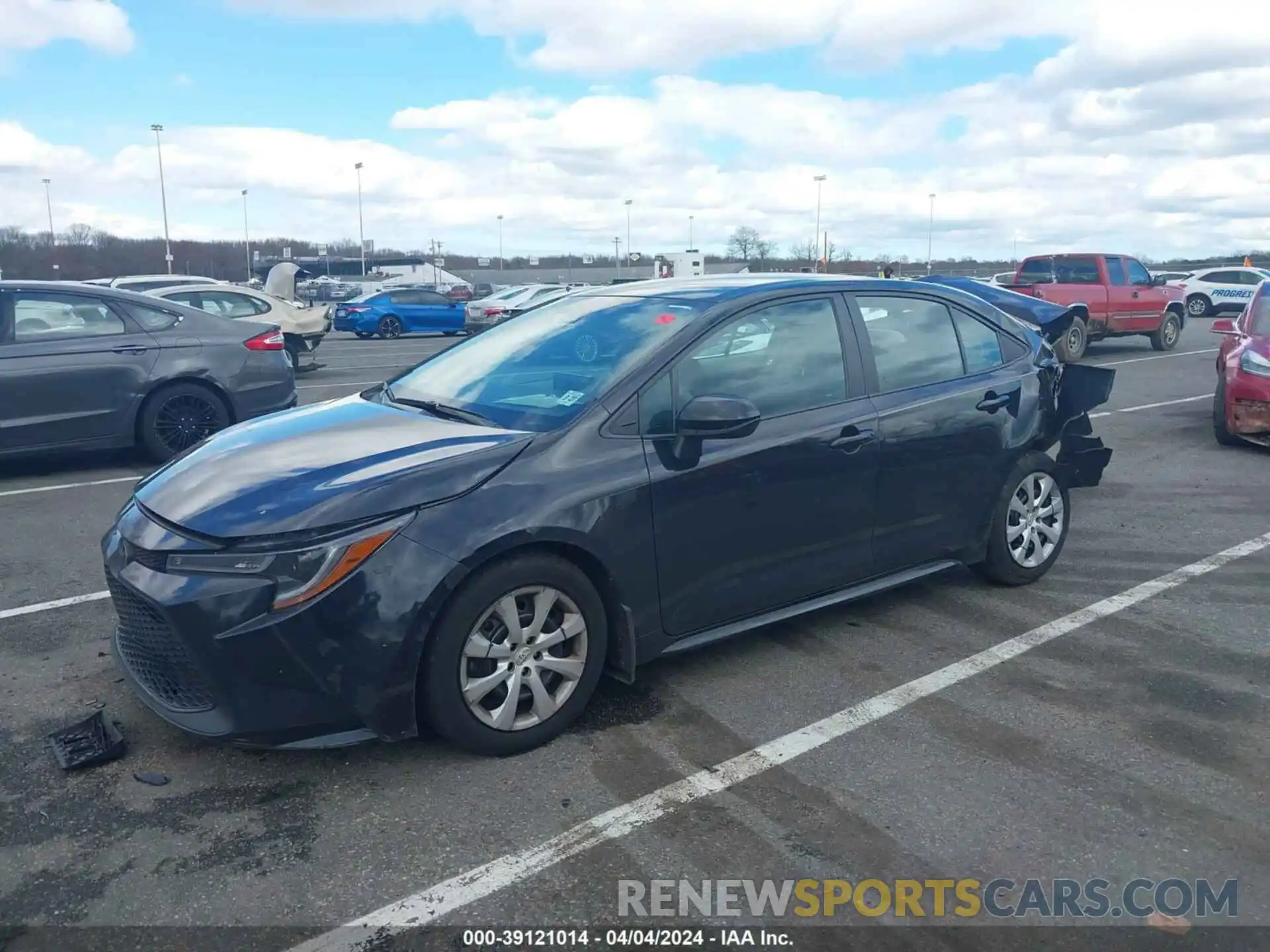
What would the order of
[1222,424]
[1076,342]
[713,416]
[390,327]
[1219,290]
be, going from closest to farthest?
[713,416], [1222,424], [1076,342], [390,327], [1219,290]

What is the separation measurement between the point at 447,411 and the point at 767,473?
4.31 ft

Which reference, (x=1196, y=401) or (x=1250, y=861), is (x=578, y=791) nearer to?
(x=1250, y=861)

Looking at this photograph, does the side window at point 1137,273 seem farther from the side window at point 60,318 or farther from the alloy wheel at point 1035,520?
the side window at point 60,318

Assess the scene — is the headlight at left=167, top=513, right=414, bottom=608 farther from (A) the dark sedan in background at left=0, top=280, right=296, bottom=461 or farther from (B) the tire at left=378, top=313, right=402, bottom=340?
(B) the tire at left=378, top=313, right=402, bottom=340

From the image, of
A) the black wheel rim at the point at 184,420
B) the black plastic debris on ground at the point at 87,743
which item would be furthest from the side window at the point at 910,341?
the black wheel rim at the point at 184,420

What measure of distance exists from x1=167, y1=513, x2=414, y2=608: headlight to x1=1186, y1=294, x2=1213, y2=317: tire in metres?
35.5

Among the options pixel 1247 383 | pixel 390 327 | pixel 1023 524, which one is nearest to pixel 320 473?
pixel 1023 524

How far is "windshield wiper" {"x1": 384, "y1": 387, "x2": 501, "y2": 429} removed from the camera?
3994mm

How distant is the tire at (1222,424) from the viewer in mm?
9367

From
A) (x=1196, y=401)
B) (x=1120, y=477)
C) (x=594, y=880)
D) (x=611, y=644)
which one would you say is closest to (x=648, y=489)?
(x=611, y=644)

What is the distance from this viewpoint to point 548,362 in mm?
4355

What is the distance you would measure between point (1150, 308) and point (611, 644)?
18.6 meters

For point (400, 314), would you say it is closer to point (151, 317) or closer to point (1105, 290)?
point (1105, 290)

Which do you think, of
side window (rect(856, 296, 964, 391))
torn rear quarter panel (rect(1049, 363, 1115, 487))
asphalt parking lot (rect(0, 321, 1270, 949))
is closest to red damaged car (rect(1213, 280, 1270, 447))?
torn rear quarter panel (rect(1049, 363, 1115, 487))
